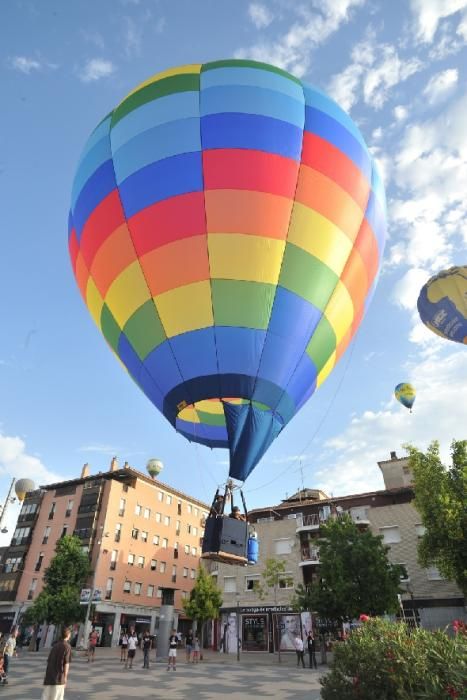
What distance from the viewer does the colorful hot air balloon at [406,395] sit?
2908cm

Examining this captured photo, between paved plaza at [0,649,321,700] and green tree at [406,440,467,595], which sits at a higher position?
green tree at [406,440,467,595]

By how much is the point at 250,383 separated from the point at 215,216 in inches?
174

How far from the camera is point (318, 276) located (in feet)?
39.7

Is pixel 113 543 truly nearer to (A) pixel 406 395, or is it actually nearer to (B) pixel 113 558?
(B) pixel 113 558

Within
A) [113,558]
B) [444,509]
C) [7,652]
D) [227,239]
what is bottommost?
[7,652]

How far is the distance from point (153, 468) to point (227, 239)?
A: 122 ft

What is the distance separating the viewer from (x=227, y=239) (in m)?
11.4

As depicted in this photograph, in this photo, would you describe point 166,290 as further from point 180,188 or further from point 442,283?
point 442,283

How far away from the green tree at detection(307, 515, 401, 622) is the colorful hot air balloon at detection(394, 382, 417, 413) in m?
9.51

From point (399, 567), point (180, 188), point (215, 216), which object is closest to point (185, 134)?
point (180, 188)

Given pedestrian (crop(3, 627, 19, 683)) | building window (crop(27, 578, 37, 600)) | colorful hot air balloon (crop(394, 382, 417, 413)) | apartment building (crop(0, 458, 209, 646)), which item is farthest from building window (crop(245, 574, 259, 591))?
building window (crop(27, 578, 37, 600))

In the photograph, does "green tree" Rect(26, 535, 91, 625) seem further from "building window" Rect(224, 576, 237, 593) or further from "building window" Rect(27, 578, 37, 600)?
"building window" Rect(224, 576, 237, 593)

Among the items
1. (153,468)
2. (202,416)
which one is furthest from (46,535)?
(202,416)

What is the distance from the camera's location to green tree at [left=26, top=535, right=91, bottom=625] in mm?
33750
